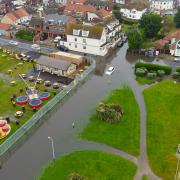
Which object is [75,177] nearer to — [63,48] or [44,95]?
[44,95]

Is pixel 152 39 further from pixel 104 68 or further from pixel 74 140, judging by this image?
pixel 74 140

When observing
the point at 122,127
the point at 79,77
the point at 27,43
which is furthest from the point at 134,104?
the point at 27,43

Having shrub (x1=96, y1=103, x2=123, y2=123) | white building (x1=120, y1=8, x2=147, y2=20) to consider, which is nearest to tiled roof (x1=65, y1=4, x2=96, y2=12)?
white building (x1=120, y1=8, x2=147, y2=20)

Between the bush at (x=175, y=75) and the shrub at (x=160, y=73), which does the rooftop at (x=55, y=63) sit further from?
the bush at (x=175, y=75)

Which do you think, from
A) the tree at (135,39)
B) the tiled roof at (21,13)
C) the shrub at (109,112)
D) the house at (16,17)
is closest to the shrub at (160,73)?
the tree at (135,39)

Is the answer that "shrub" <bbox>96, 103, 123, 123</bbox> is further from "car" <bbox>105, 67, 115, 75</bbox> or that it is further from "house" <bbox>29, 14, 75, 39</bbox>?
"house" <bbox>29, 14, 75, 39</bbox>

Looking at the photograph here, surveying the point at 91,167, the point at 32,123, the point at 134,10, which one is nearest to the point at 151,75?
the point at 32,123
